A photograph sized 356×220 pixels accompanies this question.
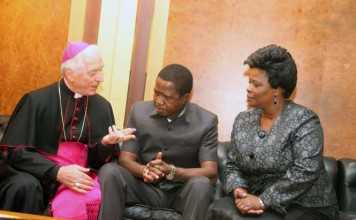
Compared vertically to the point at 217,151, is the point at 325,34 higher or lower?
higher

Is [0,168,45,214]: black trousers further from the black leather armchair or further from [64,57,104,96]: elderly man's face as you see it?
the black leather armchair

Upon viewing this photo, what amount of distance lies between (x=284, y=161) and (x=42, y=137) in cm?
158

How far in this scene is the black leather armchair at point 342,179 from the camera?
13.0 ft

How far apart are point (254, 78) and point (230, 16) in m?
1.26

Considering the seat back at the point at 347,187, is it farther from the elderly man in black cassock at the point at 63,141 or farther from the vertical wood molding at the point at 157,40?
the vertical wood molding at the point at 157,40

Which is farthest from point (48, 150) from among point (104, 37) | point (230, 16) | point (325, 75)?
point (325, 75)

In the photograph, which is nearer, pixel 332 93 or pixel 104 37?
pixel 332 93

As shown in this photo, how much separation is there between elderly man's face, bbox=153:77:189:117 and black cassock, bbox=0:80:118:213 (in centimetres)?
41

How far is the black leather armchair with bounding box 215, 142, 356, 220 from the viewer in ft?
13.0

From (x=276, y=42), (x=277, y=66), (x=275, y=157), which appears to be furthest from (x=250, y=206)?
(x=276, y=42)

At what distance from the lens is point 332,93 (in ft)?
14.8

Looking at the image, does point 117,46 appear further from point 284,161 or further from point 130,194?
point 284,161

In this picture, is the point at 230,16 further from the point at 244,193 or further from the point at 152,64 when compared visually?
the point at 244,193

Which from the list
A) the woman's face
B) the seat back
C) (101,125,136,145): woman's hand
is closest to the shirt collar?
(101,125,136,145): woman's hand
